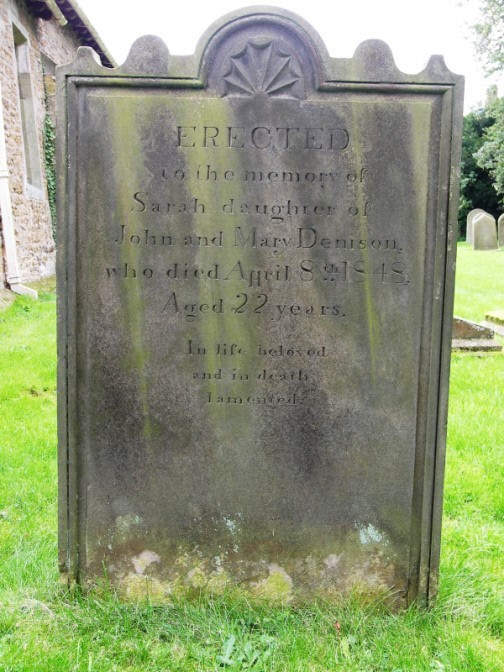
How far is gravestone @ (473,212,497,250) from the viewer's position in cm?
2870

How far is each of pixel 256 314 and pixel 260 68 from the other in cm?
108

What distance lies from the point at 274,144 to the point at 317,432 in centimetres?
133

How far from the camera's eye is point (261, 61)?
9.07ft

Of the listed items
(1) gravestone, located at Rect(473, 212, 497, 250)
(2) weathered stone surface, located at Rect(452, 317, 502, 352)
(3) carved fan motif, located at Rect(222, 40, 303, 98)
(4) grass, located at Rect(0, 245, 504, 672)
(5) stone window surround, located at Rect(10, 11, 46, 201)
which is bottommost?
(4) grass, located at Rect(0, 245, 504, 672)

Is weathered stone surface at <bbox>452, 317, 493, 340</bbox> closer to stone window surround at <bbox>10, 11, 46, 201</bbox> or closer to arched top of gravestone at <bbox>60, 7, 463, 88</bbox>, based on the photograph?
arched top of gravestone at <bbox>60, 7, 463, 88</bbox>

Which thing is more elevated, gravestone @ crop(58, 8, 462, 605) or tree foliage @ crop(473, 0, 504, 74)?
tree foliage @ crop(473, 0, 504, 74)

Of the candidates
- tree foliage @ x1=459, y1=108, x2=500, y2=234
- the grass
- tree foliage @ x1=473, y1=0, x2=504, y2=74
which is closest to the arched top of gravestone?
the grass

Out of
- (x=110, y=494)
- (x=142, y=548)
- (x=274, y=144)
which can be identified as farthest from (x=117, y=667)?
(x=274, y=144)

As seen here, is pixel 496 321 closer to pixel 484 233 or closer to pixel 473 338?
pixel 473 338

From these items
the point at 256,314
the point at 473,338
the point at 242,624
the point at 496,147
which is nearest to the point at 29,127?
the point at 473,338

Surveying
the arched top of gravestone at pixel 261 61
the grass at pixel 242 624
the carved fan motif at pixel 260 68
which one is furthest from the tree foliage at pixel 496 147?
the carved fan motif at pixel 260 68

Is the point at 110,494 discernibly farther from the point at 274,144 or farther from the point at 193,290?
the point at 274,144

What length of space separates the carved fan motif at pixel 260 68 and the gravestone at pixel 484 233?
28.1 m

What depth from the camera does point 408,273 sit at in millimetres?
2846
